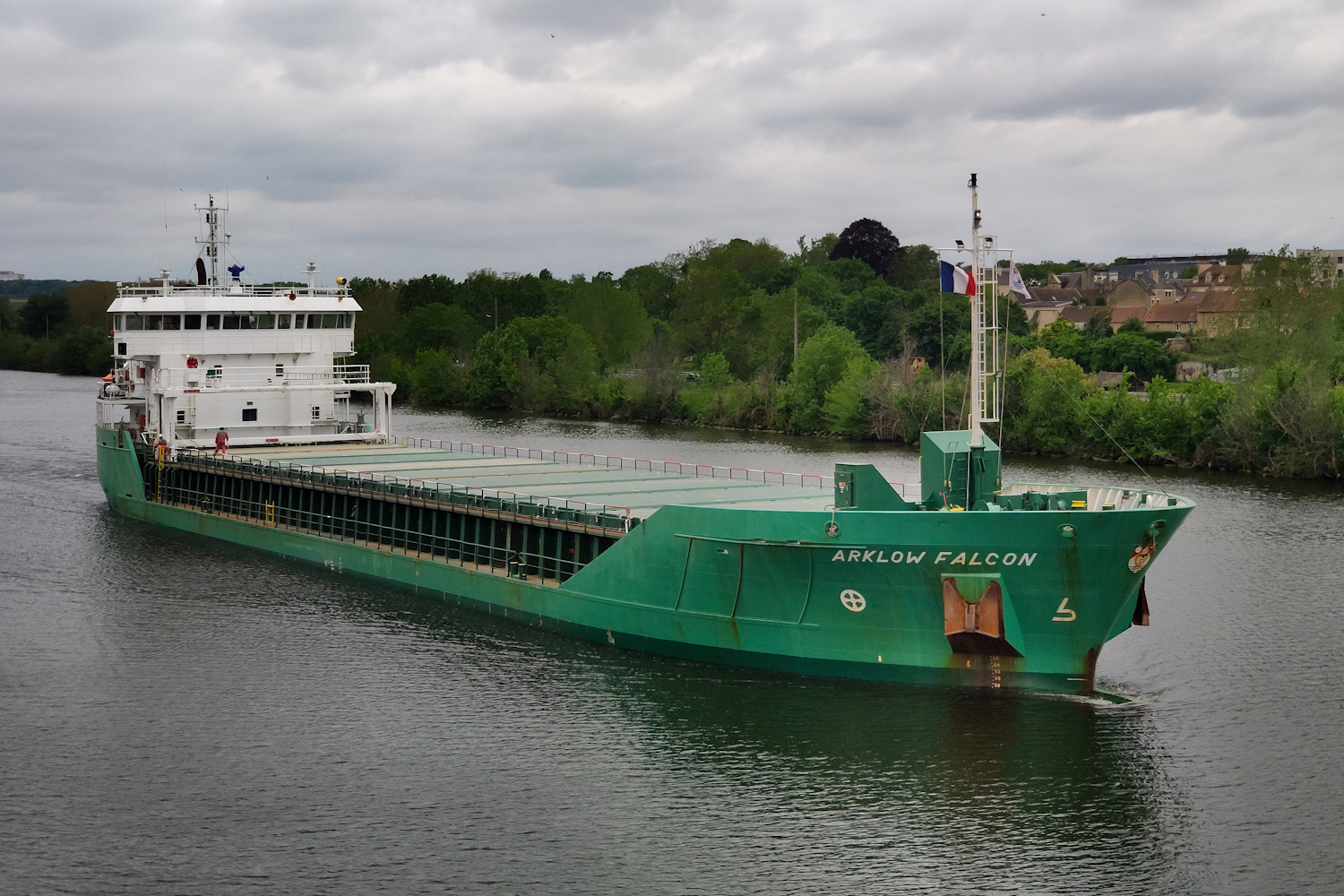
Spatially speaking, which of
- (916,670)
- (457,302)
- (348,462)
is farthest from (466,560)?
(457,302)

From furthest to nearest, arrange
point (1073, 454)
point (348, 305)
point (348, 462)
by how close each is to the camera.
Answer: point (1073, 454), point (348, 305), point (348, 462)

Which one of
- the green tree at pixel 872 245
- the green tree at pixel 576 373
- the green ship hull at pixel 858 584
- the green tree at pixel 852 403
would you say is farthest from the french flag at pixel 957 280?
the green tree at pixel 872 245

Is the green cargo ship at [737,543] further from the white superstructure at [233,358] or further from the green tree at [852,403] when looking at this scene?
the green tree at [852,403]

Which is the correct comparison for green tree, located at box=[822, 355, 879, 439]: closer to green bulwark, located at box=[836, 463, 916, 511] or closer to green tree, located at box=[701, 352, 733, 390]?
green tree, located at box=[701, 352, 733, 390]

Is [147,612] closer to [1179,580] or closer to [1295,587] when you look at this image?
[1179,580]

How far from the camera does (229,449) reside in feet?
117

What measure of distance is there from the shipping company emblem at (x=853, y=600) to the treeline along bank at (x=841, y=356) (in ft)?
15.4

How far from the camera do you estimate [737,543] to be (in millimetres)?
19422

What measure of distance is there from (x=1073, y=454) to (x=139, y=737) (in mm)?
44726

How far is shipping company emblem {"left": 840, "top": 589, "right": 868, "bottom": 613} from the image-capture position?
62.0 feet

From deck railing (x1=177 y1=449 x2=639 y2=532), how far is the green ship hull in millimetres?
107

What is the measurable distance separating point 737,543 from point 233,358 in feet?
75.1

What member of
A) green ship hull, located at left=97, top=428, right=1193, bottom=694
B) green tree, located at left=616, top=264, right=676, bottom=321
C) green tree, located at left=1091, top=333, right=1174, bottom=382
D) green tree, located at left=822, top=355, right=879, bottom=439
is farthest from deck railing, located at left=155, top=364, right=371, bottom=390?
green tree, located at left=616, top=264, right=676, bottom=321

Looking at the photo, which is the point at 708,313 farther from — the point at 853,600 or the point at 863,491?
the point at 853,600
